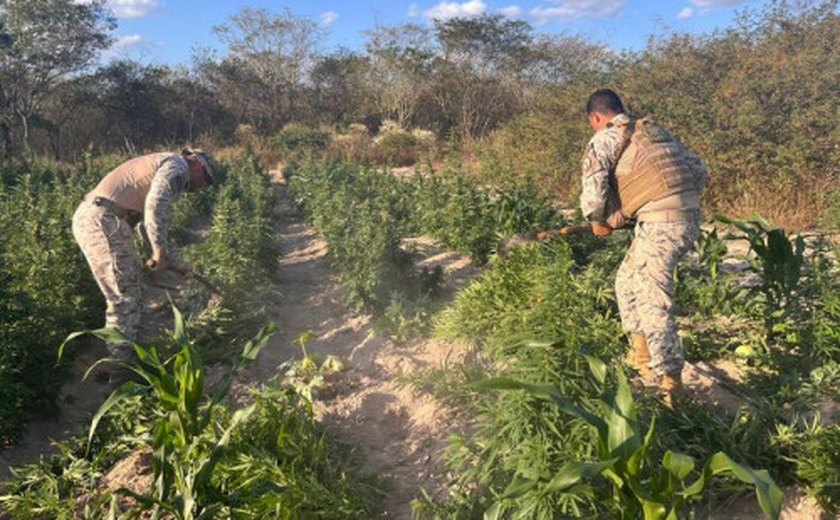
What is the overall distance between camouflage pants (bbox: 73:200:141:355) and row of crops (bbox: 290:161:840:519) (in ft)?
5.54

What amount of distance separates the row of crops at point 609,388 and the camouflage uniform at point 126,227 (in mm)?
Answer: 1638

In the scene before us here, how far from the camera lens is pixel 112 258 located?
4508 millimetres

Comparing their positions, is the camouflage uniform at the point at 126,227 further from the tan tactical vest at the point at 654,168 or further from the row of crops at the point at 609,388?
the tan tactical vest at the point at 654,168

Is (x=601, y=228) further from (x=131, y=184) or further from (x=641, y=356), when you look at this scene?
(x=131, y=184)

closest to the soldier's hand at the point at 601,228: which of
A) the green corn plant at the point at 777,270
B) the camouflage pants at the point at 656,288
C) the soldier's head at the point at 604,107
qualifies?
the camouflage pants at the point at 656,288

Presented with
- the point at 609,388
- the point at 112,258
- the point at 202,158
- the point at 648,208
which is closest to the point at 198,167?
the point at 202,158

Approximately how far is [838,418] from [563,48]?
23.7 meters

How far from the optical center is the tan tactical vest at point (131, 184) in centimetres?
460

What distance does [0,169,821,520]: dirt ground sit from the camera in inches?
128

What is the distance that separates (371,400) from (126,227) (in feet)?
7.11

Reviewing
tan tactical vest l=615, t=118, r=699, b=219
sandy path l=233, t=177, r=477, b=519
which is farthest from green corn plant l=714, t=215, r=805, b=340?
sandy path l=233, t=177, r=477, b=519

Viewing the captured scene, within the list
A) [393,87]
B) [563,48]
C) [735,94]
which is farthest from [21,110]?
[735,94]

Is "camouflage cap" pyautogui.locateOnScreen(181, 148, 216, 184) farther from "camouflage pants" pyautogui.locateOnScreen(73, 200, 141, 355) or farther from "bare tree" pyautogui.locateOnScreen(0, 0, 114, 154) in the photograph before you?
"bare tree" pyautogui.locateOnScreen(0, 0, 114, 154)

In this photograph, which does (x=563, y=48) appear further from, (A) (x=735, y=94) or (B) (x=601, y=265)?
(B) (x=601, y=265)
